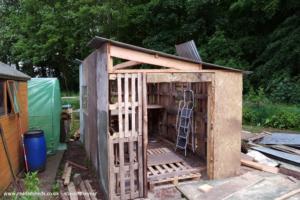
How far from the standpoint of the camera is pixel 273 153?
655 centimetres

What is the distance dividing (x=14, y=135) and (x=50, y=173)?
1098mm

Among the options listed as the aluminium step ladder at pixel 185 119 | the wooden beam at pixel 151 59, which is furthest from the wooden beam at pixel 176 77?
the aluminium step ladder at pixel 185 119

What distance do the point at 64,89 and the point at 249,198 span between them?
18.8 metres

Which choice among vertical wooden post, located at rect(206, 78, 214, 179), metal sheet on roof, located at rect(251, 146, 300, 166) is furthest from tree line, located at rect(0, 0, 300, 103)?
vertical wooden post, located at rect(206, 78, 214, 179)

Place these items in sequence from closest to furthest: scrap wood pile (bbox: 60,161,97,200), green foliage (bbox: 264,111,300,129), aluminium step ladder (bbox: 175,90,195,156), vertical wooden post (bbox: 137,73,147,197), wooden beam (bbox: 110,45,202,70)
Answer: wooden beam (bbox: 110,45,202,70), vertical wooden post (bbox: 137,73,147,197), scrap wood pile (bbox: 60,161,97,200), aluminium step ladder (bbox: 175,90,195,156), green foliage (bbox: 264,111,300,129)

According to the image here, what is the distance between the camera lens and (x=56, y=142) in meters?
7.66

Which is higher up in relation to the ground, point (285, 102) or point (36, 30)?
point (36, 30)

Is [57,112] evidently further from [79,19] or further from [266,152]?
[79,19]

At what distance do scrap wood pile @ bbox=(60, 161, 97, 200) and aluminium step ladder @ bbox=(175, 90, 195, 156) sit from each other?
2.42 m

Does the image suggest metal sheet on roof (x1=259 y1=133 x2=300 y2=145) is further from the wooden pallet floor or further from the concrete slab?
the concrete slab

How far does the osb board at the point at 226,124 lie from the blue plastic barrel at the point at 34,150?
360cm

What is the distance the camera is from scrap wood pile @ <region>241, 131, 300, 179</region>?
5733 mm

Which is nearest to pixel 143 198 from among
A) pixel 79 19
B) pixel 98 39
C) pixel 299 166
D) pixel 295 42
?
pixel 98 39

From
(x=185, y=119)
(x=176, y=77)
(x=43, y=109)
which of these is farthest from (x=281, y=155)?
(x=43, y=109)
